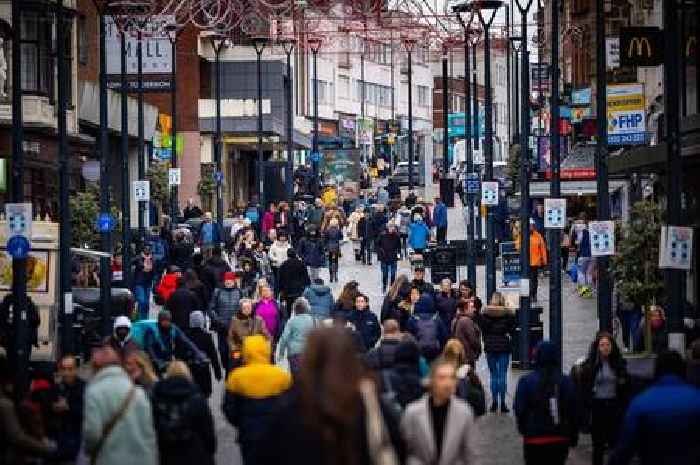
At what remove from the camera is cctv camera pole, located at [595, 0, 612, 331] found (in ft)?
94.1

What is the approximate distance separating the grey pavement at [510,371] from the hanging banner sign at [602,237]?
2.25 metres

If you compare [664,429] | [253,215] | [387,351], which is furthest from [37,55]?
[664,429]

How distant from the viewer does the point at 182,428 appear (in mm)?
14953

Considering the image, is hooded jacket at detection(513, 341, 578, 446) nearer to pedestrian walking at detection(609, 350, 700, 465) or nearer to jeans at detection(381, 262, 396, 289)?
pedestrian walking at detection(609, 350, 700, 465)

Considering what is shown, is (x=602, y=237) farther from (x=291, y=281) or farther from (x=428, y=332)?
(x=291, y=281)

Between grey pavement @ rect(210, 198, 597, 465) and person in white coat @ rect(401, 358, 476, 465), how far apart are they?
8.53 meters

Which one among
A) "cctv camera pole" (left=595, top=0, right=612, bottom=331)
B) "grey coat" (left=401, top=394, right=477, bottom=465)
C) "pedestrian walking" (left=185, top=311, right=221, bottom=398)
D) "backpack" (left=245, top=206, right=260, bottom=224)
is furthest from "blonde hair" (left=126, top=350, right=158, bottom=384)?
"backpack" (left=245, top=206, right=260, bottom=224)

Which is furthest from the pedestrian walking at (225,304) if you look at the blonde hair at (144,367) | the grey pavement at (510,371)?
the blonde hair at (144,367)

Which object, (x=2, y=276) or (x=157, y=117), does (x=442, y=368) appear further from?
(x=157, y=117)

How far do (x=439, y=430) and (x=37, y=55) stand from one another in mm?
42205

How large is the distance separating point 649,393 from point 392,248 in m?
36.5

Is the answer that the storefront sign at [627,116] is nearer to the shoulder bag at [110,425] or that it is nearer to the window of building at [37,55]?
the window of building at [37,55]

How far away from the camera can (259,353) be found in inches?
649

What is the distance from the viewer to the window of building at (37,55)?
175 ft
